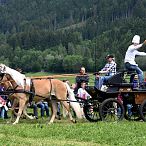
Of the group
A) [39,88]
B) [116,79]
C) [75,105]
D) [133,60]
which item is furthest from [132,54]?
[39,88]

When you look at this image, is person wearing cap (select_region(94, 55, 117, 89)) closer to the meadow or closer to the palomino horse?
the palomino horse

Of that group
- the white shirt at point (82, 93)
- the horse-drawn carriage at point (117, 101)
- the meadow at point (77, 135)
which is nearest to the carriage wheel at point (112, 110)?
the horse-drawn carriage at point (117, 101)

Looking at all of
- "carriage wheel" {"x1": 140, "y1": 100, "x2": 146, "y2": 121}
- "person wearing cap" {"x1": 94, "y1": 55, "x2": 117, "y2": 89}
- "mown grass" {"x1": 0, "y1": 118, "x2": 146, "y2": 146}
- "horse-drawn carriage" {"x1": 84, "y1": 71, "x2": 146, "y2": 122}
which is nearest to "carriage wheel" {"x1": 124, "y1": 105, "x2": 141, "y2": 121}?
"horse-drawn carriage" {"x1": 84, "y1": 71, "x2": 146, "y2": 122}

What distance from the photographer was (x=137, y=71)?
43.6ft

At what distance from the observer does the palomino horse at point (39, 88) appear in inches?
506

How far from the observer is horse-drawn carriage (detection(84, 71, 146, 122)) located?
13.0 m

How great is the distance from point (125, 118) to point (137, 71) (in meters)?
1.73

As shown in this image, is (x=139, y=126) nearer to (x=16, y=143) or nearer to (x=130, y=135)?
(x=130, y=135)

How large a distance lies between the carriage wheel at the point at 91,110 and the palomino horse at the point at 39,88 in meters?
0.24

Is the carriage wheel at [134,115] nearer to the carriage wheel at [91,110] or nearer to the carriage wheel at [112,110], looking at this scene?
the carriage wheel at [112,110]

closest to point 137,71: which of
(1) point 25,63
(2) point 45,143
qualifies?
(2) point 45,143

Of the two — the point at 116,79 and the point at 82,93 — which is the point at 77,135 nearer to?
the point at 116,79

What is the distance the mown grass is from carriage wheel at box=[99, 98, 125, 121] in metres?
1.21

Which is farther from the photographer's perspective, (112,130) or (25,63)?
(25,63)
